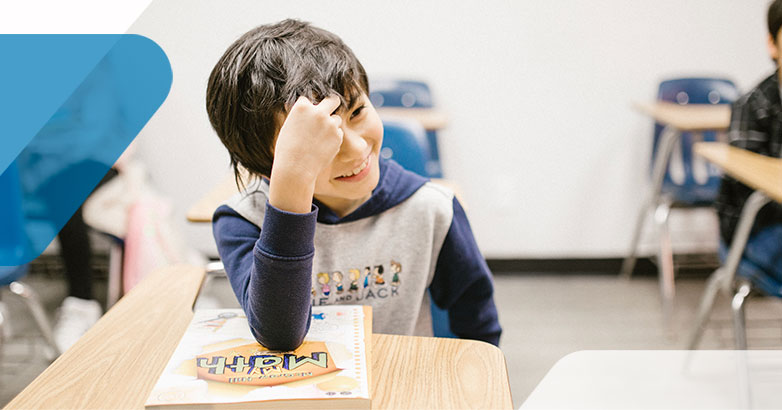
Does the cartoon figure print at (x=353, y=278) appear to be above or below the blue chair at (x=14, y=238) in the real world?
above

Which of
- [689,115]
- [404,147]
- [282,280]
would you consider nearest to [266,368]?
[282,280]

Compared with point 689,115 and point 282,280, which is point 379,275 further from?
point 689,115

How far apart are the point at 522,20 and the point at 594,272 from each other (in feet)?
3.24

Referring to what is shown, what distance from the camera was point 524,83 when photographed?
1729mm

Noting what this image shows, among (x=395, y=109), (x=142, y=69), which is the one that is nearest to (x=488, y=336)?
(x=142, y=69)

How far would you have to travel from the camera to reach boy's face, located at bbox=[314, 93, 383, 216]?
0.62 metres

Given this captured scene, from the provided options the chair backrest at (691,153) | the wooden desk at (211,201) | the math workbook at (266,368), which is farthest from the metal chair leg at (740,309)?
the math workbook at (266,368)

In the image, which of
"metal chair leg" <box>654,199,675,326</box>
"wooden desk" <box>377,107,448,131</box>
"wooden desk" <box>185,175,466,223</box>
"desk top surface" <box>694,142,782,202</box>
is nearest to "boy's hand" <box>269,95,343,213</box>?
"wooden desk" <box>185,175,466,223</box>

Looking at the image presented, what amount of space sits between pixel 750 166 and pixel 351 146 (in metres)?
0.93

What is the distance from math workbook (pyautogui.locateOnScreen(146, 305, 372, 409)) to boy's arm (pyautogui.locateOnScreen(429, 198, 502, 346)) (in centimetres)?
20

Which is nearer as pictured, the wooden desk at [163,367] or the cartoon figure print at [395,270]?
the wooden desk at [163,367]

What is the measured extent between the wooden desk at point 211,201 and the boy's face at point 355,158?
0.23 meters

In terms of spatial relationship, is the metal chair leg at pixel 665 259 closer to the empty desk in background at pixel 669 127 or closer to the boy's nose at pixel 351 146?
the empty desk in background at pixel 669 127
